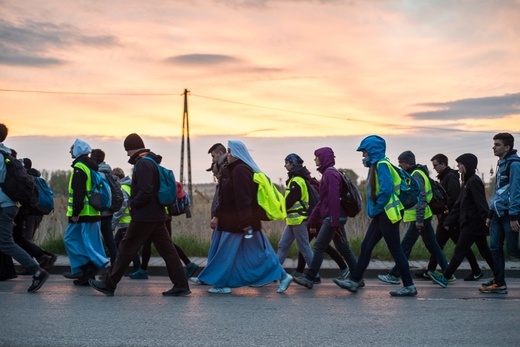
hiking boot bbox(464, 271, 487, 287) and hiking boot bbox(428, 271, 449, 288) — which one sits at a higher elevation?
hiking boot bbox(428, 271, 449, 288)

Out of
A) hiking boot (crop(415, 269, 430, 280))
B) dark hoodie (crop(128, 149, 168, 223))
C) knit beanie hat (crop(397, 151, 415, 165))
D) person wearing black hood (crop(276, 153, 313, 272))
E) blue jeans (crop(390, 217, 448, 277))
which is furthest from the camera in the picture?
hiking boot (crop(415, 269, 430, 280))

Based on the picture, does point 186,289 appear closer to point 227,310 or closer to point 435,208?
point 227,310

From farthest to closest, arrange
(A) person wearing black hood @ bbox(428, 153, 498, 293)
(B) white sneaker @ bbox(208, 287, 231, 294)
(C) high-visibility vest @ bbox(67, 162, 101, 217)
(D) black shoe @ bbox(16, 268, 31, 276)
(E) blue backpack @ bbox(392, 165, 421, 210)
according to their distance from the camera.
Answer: (D) black shoe @ bbox(16, 268, 31, 276)
(A) person wearing black hood @ bbox(428, 153, 498, 293)
(C) high-visibility vest @ bbox(67, 162, 101, 217)
(B) white sneaker @ bbox(208, 287, 231, 294)
(E) blue backpack @ bbox(392, 165, 421, 210)

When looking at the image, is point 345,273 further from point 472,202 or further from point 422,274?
point 472,202

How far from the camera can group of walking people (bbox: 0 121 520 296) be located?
991 centimetres

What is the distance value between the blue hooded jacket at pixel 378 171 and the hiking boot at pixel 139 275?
3935 millimetres

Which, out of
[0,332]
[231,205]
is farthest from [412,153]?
[0,332]

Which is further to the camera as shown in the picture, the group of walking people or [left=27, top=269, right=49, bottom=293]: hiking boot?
[left=27, top=269, right=49, bottom=293]: hiking boot

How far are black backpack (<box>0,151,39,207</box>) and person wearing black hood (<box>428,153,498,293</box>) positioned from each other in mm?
5633

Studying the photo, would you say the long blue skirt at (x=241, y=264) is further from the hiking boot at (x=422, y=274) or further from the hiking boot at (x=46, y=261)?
the hiking boot at (x=422, y=274)

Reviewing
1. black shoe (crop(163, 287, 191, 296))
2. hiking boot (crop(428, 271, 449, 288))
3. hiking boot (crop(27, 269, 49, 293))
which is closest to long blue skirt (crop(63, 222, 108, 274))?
hiking boot (crop(27, 269, 49, 293))

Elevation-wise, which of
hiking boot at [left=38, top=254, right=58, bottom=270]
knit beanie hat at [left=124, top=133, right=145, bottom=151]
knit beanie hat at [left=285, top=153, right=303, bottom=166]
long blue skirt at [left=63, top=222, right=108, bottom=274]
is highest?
knit beanie hat at [left=124, top=133, right=145, bottom=151]

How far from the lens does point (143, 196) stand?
976 centimetres

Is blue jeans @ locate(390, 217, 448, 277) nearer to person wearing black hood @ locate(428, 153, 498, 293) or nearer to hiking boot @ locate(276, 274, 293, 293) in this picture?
person wearing black hood @ locate(428, 153, 498, 293)
